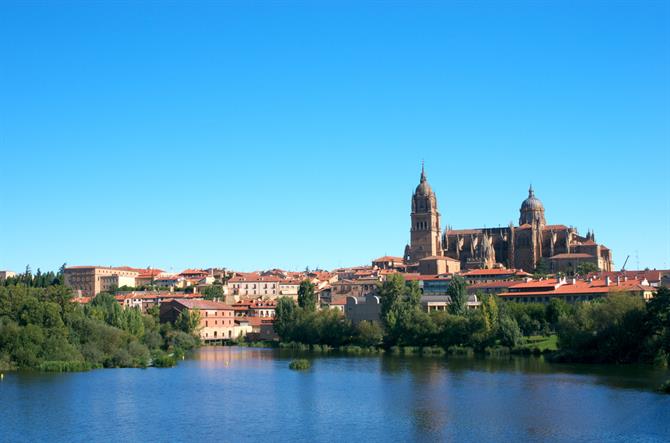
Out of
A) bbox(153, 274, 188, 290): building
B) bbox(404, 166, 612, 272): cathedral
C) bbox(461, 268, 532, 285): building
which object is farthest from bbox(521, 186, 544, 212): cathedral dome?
bbox(153, 274, 188, 290): building

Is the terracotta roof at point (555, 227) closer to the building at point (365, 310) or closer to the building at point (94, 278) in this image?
the building at point (365, 310)

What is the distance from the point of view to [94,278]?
401 feet

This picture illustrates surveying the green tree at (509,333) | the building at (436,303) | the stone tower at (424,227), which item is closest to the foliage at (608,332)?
the green tree at (509,333)

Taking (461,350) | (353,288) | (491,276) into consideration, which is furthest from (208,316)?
(491,276)

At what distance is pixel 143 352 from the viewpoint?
5128 centimetres

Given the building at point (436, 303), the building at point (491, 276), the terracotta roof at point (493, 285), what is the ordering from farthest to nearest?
the building at point (491, 276), the terracotta roof at point (493, 285), the building at point (436, 303)

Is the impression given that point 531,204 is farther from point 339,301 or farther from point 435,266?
point 339,301

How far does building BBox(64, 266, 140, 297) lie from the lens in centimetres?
12031

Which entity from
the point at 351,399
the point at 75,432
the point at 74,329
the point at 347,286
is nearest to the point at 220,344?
the point at 347,286

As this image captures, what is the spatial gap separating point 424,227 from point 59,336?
3021 inches

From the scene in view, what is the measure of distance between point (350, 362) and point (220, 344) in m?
26.0

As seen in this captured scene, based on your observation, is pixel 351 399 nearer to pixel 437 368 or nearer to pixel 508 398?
pixel 508 398

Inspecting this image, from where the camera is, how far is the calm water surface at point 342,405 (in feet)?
90.5

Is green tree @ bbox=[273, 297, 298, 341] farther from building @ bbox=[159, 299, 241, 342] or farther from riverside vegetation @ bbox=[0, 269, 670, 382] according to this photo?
building @ bbox=[159, 299, 241, 342]
